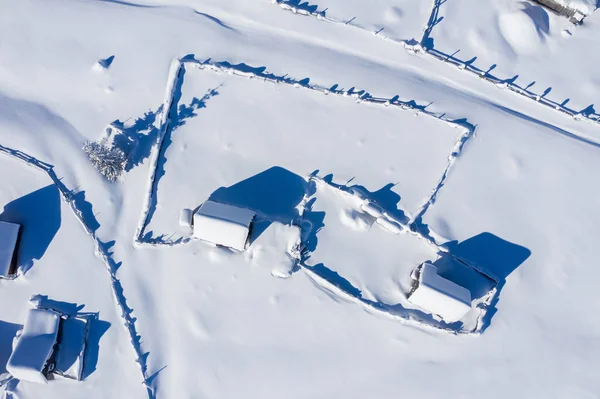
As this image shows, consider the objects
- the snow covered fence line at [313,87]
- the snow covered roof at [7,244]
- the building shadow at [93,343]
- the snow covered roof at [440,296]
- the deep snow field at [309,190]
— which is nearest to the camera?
the snow covered roof at [440,296]

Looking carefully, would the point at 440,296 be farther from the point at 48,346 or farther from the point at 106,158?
the point at 48,346

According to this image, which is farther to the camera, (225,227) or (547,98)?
(547,98)

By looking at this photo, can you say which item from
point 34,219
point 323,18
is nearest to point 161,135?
point 34,219

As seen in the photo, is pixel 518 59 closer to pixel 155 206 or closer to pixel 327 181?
pixel 327 181

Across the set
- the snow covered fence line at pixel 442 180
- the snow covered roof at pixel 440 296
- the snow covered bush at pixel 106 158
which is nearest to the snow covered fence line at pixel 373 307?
the snow covered roof at pixel 440 296

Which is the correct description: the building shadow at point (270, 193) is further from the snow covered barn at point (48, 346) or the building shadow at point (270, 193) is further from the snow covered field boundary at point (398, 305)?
the snow covered barn at point (48, 346)

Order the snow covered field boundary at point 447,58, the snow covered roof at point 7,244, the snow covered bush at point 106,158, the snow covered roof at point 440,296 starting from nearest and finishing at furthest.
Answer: the snow covered roof at point 440,296 < the snow covered roof at point 7,244 < the snow covered bush at point 106,158 < the snow covered field boundary at point 447,58

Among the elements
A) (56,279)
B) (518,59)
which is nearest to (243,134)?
(56,279)
